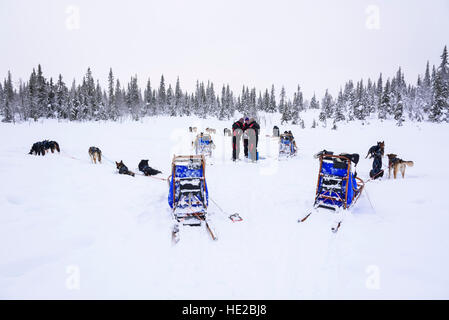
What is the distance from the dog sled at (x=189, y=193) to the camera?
4708 millimetres

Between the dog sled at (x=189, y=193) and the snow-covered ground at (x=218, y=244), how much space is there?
318mm

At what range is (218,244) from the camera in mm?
3832

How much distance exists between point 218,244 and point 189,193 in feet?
4.98

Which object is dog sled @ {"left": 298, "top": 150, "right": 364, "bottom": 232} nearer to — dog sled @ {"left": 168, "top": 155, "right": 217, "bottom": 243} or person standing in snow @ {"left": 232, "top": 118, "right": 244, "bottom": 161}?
dog sled @ {"left": 168, "top": 155, "right": 217, "bottom": 243}

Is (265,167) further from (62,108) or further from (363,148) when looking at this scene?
(62,108)

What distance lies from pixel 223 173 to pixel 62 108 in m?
41.3

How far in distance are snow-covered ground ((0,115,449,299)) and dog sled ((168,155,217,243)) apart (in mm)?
318

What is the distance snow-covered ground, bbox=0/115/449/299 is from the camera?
9.21 ft

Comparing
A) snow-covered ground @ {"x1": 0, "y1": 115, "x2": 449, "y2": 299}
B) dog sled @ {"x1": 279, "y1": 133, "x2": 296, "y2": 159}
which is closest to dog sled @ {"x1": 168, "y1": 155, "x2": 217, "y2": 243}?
snow-covered ground @ {"x1": 0, "y1": 115, "x2": 449, "y2": 299}

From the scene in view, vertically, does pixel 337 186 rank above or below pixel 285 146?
below

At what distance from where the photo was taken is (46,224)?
3939mm

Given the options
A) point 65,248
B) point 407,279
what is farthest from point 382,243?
point 65,248

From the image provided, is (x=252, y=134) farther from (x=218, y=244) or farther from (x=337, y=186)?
(x=218, y=244)

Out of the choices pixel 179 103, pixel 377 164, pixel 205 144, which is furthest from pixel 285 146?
pixel 179 103
